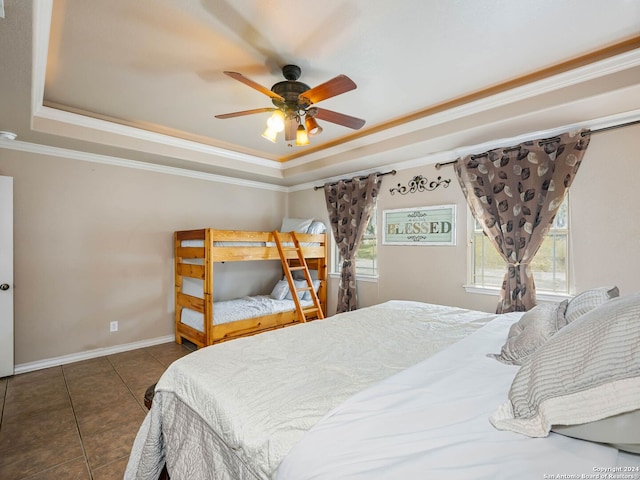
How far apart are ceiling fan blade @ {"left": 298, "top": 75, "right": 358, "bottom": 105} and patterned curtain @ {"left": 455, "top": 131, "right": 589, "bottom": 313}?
1.87 m

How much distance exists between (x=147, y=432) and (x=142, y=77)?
2359mm

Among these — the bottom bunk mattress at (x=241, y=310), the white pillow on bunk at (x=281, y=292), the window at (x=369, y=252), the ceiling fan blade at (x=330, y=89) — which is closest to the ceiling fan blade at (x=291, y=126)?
the ceiling fan blade at (x=330, y=89)

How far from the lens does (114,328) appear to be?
3.64m

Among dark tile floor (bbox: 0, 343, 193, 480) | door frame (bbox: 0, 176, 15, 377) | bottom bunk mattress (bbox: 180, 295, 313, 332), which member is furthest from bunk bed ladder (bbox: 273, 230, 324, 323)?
door frame (bbox: 0, 176, 15, 377)

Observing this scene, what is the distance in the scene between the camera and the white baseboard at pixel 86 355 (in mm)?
3129

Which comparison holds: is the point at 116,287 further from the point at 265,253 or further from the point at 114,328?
the point at 265,253

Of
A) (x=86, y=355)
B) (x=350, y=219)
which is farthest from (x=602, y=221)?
(x=86, y=355)

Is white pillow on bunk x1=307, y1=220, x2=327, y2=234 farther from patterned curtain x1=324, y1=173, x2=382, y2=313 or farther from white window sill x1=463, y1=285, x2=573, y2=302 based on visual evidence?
white window sill x1=463, y1=285, x2=573, y2=302

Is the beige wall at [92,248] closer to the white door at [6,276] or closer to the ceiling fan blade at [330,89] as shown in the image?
the white door at [6,276]

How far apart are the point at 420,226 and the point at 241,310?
7.70 ft

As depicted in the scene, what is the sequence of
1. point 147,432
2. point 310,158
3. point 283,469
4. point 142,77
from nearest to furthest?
point 283,469, point 147,432, point 142,77, point 310,158

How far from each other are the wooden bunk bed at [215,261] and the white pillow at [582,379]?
2971 millimetres

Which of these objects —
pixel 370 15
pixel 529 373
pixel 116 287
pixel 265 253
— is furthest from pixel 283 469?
pixel 116 287

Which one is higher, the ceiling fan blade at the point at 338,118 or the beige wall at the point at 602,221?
the ceiling fan blade at the point at 338,118
